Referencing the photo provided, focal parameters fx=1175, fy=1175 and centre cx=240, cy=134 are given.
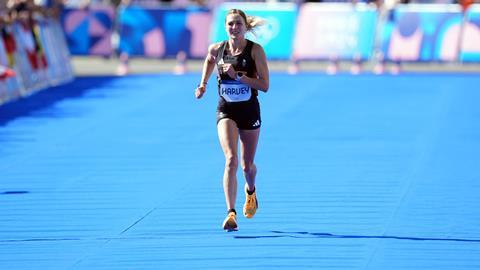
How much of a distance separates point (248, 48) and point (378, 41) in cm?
1841

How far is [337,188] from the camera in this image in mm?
12523

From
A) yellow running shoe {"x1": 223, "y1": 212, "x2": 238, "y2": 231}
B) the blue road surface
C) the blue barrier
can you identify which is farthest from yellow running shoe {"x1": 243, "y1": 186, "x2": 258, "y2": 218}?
the blue barrier

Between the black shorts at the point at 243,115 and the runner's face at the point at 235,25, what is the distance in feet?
2.07

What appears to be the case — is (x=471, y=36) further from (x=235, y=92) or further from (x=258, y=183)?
(x=235, y=92)

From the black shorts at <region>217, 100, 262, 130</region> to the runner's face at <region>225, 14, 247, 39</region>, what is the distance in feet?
2.07

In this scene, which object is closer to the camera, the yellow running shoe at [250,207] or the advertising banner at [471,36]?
the yellow running shoe at [250,207]

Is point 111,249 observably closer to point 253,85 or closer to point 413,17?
point 253,85

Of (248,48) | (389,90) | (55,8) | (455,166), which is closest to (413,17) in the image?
(389,90)

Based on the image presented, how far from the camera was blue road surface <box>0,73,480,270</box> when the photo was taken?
30.5ft

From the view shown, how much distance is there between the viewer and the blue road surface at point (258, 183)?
366 inches

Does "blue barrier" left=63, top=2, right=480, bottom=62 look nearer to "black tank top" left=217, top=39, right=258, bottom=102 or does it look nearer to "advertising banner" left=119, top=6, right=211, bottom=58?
"advertising banner" left=119, top=6, right=211, bottom=58

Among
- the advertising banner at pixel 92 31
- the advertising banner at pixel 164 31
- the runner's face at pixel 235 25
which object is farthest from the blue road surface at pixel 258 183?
the advertising banner at pixel 92 31

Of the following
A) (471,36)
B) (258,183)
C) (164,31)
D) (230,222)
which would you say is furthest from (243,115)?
(164,31)

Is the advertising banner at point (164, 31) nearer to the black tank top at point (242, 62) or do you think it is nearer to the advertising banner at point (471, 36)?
the advertising banner at point (471, 36)
